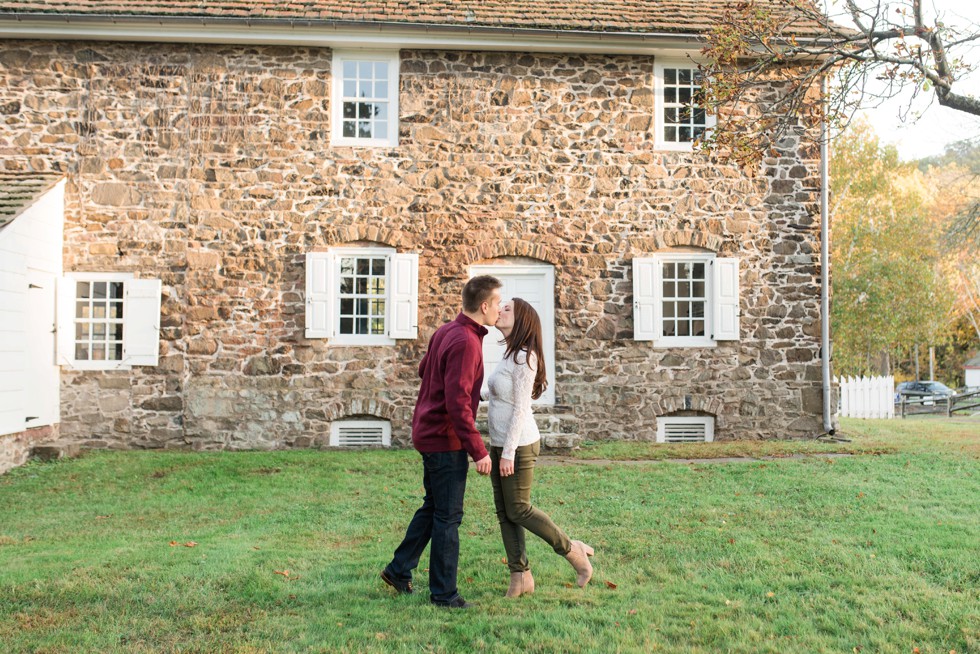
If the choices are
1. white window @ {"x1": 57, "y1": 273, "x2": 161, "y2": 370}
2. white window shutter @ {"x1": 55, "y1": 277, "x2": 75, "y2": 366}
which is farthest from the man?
white window shutter @ {"x1": 55, "y1": 277, "x2": 75, "y2": 366}

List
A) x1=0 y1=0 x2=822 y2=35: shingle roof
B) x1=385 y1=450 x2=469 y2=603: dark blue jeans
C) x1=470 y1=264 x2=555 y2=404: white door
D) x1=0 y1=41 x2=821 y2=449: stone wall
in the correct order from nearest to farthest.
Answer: x1=385 y1=450 x2=469 y2=603: dark blue jeans < x1=0 y1=0 x2=822 y2=35: shingle roof < x1=0 y1=41 x2=821 y2=449: stone wall < x1=470 y1=264 x2=555 y2=404: white door

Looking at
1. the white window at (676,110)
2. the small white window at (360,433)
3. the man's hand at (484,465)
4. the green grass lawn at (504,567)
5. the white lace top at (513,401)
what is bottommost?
the green grass lawn at (504,567)

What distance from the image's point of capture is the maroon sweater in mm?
4715

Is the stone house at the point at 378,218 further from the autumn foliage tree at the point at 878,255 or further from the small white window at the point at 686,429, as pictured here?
the autumn foliage tree at the point at 878,255

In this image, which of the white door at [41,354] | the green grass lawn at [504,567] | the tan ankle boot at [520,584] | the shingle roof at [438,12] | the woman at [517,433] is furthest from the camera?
the shingle roof at [438,12]

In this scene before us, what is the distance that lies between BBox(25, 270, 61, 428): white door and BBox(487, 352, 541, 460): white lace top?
27.8 ft

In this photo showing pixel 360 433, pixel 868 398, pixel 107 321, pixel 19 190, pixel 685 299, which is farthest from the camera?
pixel 868 398

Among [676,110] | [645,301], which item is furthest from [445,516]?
[676,110]

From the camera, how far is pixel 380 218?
40.4 ft

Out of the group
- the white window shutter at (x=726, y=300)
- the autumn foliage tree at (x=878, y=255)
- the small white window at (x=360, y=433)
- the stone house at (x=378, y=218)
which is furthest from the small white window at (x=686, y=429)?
the autumn foliage tree at (x=878, y=255)

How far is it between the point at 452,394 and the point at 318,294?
25.4 ft

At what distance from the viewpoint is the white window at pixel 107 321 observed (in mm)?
11930

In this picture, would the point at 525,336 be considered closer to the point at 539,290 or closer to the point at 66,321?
the point at 539,290

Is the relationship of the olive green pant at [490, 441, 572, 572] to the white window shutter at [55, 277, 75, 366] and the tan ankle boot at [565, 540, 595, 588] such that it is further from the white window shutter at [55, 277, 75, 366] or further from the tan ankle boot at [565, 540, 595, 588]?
the white window shutter at [55, 277, 75, 366]
